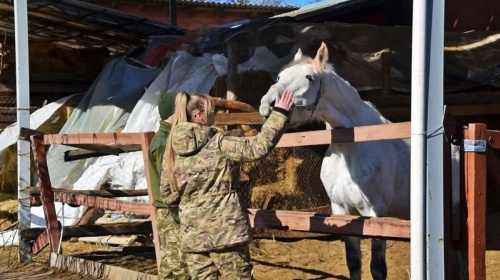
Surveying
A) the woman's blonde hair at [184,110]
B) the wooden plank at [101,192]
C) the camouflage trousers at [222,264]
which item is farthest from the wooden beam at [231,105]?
the camouflage trousers at [222,264]

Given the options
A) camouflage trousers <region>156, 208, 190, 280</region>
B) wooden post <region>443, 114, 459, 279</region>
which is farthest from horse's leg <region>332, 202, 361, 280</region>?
wooden post <region>443, 114, 459, 279</region>

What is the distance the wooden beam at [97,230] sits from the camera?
8.46 metres

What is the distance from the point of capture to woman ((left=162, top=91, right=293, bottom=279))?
456 cm

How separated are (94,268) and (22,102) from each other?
2.19m

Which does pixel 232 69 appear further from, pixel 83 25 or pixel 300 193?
pixel 83 25

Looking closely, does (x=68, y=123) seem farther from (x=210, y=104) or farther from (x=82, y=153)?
(x=210, y=104)

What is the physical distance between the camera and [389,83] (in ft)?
31.7

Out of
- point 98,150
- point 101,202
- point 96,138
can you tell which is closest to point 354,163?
point 96,138

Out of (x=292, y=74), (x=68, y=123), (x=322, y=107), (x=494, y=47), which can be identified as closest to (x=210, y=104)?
(x=292, y=74)

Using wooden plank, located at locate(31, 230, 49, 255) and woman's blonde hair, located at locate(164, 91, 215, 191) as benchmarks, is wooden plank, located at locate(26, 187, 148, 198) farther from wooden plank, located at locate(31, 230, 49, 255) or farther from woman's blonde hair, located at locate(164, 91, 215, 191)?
woman's blonde hair, located at locate(164, 91, 215, 191)

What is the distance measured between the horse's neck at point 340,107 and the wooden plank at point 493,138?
161 cm

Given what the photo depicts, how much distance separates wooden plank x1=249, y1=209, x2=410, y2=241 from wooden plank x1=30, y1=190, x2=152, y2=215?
4.58 feet

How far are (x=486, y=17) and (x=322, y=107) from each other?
9.01m

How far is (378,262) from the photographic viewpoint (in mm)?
6105
